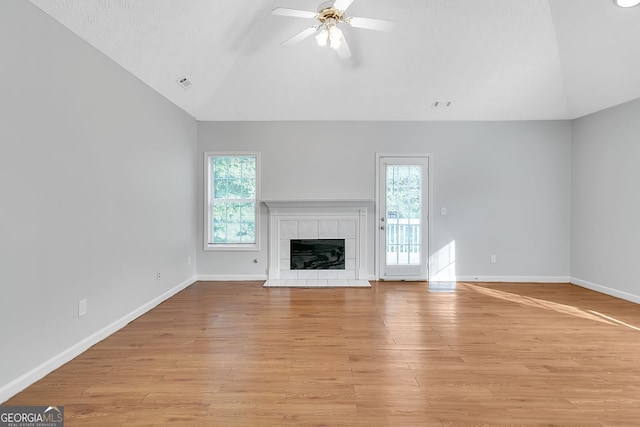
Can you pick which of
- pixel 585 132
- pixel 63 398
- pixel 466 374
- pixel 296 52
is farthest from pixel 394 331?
pixel 585 132

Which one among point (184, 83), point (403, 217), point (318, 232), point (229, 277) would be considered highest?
point (184, 83)

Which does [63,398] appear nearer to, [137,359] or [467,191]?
[137,359]

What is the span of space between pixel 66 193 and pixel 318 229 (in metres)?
3.36

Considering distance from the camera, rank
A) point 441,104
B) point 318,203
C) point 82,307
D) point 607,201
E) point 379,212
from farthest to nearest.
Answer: point 379,212, point 318,203, point 441,104, point 607,201, point 82,307

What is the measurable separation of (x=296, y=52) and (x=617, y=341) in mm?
4501

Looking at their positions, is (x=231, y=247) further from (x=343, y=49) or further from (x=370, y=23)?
(x=370, y=23)

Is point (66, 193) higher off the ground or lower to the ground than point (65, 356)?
higher

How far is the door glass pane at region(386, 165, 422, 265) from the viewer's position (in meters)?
5.25

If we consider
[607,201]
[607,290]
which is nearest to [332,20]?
[607,201]

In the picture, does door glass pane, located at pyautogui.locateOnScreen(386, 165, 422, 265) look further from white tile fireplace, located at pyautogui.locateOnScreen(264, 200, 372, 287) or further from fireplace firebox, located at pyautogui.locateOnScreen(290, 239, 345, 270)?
fireplace firebox, located at pyautogui.locateOnScreen(290, 239, 345, 270)

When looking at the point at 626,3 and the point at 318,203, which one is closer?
the point at 626,3

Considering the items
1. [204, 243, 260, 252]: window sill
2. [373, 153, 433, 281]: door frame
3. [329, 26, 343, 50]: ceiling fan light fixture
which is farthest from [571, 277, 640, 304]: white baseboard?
[204, 243, 260, 252]: window sill

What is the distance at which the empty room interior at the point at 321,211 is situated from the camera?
2092 mm

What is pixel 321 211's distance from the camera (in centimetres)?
518
